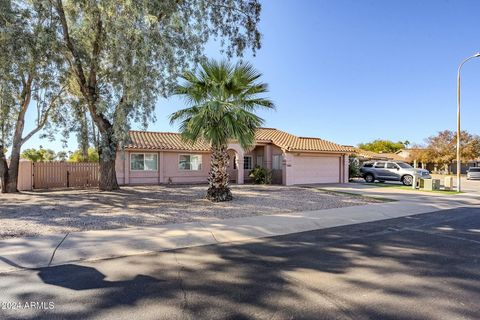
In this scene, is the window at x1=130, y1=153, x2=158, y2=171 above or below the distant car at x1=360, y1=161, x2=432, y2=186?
above

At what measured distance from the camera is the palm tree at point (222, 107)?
11.2m

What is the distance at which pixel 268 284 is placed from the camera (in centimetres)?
430

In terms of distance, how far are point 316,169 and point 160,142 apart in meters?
12.5

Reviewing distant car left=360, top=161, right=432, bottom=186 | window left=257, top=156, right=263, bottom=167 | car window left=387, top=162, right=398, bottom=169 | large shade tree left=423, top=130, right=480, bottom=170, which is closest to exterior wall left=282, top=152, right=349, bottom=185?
distant car left=360, top=161, right=432, bottom=186

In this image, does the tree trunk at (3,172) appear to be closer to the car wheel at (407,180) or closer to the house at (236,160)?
the house at (236,160)

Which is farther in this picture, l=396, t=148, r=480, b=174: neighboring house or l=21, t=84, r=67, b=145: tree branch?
l=396, t=148, r=480, b=174: neighboring house

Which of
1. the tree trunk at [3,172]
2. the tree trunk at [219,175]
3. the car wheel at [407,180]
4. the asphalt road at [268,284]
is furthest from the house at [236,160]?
the asphalt road at [268,284]

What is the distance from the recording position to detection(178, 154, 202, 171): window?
72.1ft

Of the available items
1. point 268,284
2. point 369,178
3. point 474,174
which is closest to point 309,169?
point 369,178

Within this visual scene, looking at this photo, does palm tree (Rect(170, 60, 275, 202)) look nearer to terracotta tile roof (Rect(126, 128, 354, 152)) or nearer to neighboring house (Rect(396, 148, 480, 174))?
terracotta tile roof (Rect(126, 128, 354, 152))

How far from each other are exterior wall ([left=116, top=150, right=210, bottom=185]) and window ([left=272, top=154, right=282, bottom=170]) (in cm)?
536

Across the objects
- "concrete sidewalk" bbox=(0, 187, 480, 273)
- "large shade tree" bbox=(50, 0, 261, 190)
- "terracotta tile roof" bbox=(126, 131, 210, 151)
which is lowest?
"concrete sidewalk" bbox=(0, 187, 480, 273)

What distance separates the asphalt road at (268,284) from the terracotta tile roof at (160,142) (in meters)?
14.6

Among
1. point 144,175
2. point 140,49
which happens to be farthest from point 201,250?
point 144,175
